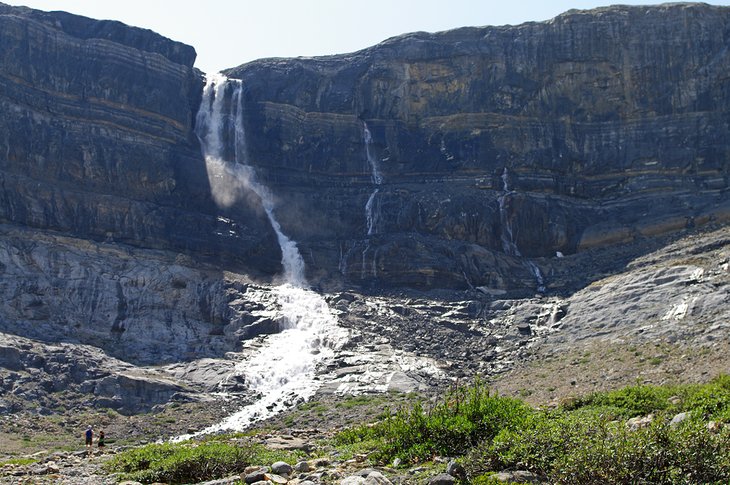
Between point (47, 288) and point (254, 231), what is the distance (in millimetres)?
16798

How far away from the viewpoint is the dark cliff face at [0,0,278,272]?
5647 centimetres

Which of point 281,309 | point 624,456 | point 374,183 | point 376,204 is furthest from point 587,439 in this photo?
point 374,183

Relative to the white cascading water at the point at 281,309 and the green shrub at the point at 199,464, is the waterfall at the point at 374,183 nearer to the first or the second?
the white cascading water at the point at 281,309

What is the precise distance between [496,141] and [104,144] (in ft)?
99.9

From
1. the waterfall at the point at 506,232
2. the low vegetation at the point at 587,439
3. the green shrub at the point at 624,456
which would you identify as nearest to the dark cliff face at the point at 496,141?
the waterfall at the point at 506,232

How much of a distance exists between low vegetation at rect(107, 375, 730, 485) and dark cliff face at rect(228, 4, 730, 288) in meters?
36.1

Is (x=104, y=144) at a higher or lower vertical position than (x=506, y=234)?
higher

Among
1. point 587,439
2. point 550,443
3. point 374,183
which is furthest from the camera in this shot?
point 374,183

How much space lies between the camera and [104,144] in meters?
60.2

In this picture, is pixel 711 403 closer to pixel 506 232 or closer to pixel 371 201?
pixel 506 232

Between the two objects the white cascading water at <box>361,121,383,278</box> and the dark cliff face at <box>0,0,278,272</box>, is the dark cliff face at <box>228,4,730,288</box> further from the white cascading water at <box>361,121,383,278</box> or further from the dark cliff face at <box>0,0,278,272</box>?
the dark cliff face at <box>0,0,278,272</box>

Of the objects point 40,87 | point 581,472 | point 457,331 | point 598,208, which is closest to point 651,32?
point 598,208

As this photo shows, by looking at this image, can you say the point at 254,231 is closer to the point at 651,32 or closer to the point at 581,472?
the point at 651,32

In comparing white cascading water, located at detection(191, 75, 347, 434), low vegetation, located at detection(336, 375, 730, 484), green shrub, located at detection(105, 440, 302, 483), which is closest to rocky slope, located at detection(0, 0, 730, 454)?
white cascading water, located at detection(191, 75, 347, 434)
